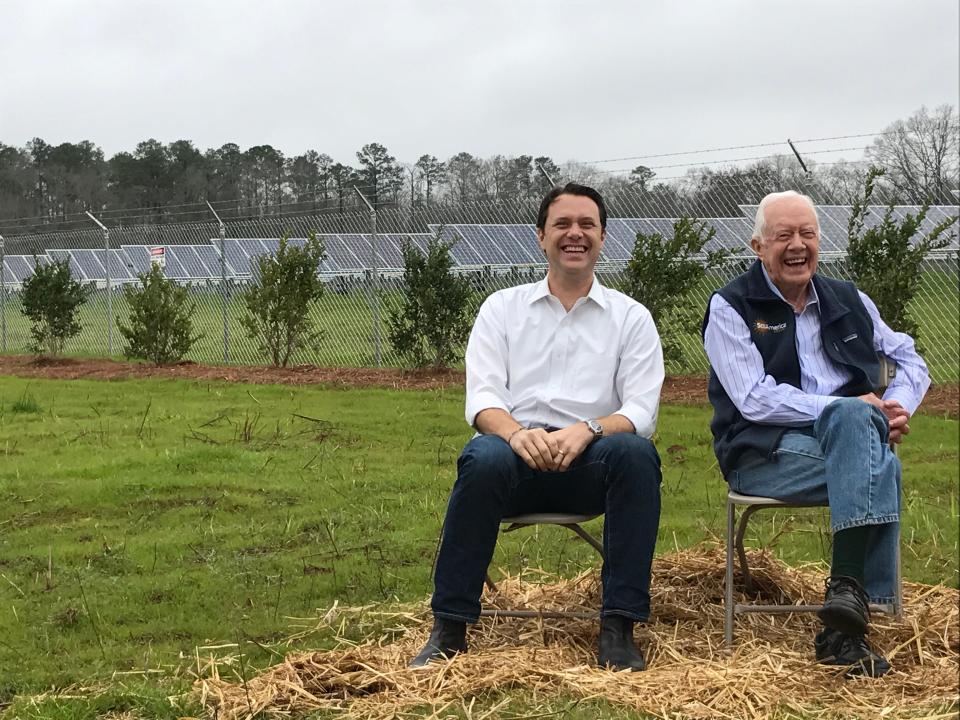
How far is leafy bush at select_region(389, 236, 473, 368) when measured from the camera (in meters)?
12.7

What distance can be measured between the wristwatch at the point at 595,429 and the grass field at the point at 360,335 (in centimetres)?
828

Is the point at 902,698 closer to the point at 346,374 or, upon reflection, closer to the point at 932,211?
the point at 346,374

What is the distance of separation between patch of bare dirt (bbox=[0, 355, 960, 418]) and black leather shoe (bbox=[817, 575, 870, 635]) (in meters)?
6.68

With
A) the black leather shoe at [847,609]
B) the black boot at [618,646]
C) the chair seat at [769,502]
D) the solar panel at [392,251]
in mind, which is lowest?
the black boot at [618,646]

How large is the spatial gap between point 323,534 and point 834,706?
2.96 metres

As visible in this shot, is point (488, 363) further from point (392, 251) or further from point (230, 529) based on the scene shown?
point (392, 251)

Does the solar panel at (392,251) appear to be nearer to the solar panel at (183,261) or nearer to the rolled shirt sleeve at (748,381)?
the solar panel at (183,261)

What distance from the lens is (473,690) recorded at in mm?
3209

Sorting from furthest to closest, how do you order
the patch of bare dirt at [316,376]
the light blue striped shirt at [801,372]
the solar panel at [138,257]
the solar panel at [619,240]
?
1. the solar panel at [138,257]
2. the solar panel at [619,240]
3. the patch of bare dirt at [316,376]
4. the light blue striped shirt at [801,372]

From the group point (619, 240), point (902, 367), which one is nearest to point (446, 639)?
point (902, 367)

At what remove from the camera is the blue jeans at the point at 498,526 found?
3496 millimetres

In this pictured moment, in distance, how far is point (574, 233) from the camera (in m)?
3.98

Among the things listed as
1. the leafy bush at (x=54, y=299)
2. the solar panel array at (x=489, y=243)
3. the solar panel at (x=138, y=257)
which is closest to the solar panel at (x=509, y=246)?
the solar panel array at (x=489, y=243)

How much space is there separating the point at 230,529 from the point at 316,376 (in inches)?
280
